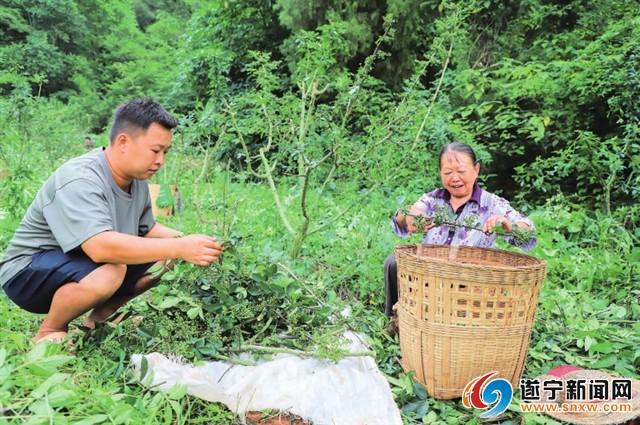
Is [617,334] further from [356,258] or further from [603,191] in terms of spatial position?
[603,191]

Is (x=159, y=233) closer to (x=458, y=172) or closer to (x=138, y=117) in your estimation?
(x=138, y=117)

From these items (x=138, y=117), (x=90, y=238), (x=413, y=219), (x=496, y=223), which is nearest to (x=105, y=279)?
(x=90, y=238)

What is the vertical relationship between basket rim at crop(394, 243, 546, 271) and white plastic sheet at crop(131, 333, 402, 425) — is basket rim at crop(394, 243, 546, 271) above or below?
above

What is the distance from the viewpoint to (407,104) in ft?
12.5

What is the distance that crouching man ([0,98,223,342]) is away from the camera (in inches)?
75.3

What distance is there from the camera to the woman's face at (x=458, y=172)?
251 centimetres

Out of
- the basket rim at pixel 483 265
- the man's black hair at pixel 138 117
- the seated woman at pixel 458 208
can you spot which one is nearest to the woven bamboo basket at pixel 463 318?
the basket rim at pixel 483 265

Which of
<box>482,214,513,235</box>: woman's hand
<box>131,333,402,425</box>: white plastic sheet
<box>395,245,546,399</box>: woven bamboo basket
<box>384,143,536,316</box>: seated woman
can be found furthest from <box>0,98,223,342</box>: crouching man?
<box>482,214,513,235</box>: woman's hand

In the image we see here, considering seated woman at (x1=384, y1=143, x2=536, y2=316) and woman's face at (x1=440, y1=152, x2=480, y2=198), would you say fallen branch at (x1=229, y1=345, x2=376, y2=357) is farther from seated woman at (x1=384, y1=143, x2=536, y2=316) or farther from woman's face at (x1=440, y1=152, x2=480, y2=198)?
woman's face at (x1=440, y1=152, x2=480, y2=198)

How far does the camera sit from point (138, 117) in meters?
2.03

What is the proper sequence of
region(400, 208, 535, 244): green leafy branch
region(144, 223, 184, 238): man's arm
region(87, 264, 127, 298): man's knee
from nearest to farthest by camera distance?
1. region(87, 264, 127, 298): man's knee
2. region(400, 208, 535, 244): green leafy branch
3. region(144, 223, 184, 238): man's arm

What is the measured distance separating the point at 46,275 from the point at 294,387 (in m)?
1.03

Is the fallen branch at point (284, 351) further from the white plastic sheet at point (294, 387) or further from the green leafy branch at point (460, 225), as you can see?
the green leafy branch at point (460, 225)

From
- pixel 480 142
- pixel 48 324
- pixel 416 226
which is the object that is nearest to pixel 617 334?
pixel 416 226
